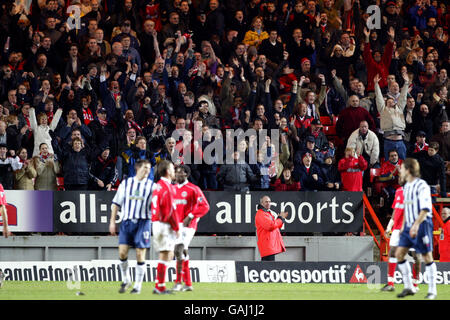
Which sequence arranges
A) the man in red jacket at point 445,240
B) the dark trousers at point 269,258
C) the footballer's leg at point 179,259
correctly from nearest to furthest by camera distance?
the footballer's leg at point 179,259
the dark trousers at point 269,258
the man in red jacket at point 445,240

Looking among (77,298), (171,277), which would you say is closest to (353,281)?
(171,277)

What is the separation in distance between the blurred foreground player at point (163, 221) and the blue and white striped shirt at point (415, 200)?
3180 millimetres

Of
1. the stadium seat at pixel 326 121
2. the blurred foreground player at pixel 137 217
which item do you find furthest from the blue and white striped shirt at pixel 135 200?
the stadium seat at pixel 326 121

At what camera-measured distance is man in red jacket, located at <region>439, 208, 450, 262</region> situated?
1709cm

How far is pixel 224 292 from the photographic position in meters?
13.2

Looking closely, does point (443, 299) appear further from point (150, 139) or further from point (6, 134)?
point (6, 134)

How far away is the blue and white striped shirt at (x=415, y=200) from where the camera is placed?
11.4 m

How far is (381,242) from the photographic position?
1783 cm

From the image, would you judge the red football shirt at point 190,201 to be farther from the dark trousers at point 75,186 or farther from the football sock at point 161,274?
the dark trousers at point 75,186

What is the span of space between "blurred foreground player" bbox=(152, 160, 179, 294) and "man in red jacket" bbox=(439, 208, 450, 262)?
24.0ft

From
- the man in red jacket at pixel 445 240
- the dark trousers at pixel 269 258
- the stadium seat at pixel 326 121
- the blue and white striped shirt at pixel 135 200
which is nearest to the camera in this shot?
the blue and white striped shirt at pixel 135 200

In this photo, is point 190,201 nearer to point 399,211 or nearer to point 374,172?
point 399,211

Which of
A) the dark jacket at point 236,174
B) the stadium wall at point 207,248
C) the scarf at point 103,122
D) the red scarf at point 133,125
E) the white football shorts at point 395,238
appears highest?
the scarf at point 103,122

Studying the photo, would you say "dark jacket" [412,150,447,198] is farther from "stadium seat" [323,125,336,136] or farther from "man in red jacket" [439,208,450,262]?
"stadium seat" [323,125,336,136]
